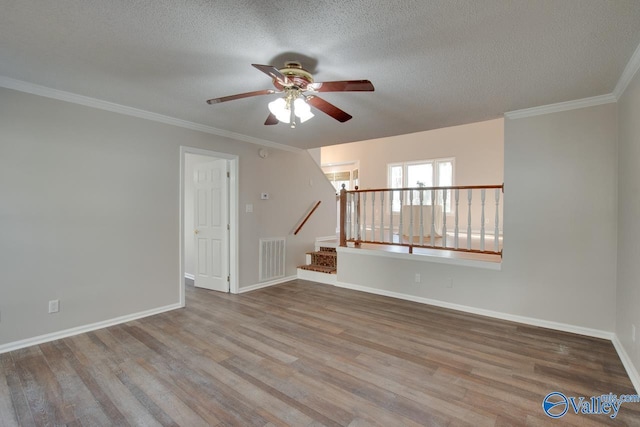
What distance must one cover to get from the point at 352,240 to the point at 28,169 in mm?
4021

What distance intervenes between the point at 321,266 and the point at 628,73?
4507 millimetres

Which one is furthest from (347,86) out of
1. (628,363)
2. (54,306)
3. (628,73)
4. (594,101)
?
(54,306)

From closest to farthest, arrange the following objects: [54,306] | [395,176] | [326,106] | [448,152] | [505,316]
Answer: [326,106], [54,306], [505,316], [448,152], [395,176]

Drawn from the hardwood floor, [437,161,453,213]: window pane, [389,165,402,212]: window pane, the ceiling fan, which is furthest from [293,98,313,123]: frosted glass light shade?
[389,165,402,212]: window pane

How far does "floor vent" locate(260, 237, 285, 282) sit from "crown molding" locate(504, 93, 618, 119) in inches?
146

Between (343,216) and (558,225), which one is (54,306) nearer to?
(343,216)

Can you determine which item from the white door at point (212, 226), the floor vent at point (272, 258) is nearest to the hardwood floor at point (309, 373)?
the white door at point (212, 226)

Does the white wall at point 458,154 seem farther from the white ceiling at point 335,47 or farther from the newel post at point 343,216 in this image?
the white ceiling at point 335,47

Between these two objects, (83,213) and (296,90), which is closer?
(296,90)

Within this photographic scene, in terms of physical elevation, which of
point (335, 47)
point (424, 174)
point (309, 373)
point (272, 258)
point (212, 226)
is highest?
point (335, 47)

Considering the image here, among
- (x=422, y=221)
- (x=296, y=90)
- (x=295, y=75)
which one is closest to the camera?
(x=295, y=75)

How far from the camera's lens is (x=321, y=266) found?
559 centimetres

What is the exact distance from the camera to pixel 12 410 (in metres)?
1.91

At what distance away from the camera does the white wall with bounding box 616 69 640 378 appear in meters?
2.27
